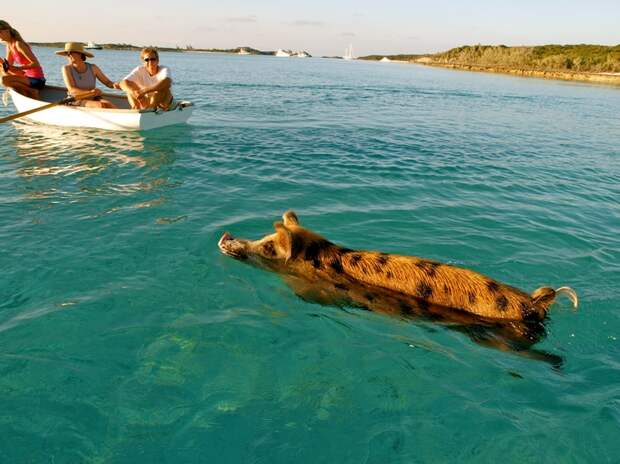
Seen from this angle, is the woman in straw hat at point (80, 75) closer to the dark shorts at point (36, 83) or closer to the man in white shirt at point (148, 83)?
the man in white shirt at point (148, 83)

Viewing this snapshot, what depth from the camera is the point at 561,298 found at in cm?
725

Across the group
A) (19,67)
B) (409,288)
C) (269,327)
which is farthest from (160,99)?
(409,288)

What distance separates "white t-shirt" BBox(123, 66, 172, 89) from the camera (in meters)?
16.8

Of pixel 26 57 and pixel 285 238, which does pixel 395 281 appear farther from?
pixel 26 57

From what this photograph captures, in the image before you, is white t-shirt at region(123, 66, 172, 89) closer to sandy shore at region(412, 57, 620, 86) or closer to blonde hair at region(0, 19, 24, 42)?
blonde hair at region(0, 19, 24, 42)

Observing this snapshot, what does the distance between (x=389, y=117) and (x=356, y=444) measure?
79.8 ft

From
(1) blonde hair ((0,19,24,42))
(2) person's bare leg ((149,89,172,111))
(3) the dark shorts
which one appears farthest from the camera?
(3) the dark shorts

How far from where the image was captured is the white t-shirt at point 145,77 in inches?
662

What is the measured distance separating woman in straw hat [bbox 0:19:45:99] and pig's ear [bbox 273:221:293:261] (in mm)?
16417

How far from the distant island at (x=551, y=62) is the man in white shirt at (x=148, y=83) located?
92.9m

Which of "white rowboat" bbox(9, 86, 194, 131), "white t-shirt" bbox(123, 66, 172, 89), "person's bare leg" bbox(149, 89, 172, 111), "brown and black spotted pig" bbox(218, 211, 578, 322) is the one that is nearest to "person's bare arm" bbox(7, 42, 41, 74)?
"white rowboat" bbox(9, 86, 194, 131)

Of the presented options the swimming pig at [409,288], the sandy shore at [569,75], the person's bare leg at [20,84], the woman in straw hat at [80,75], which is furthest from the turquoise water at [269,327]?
the sandy shore at [569,75]

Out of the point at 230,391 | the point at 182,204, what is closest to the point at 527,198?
the point at 182,204

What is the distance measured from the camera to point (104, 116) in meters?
17.3
